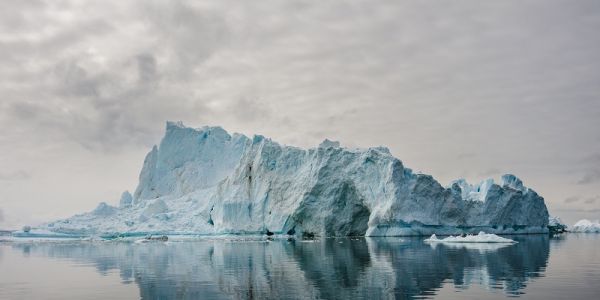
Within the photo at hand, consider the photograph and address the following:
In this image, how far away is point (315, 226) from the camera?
49125 mm

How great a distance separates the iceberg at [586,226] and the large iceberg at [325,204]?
21548 mm

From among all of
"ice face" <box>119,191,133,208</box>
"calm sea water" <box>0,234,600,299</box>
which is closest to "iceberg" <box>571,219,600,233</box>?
"ice face" <box>119,191,133,208</box>

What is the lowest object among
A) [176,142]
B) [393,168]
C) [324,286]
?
[324,286]

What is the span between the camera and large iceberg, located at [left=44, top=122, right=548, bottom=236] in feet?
150

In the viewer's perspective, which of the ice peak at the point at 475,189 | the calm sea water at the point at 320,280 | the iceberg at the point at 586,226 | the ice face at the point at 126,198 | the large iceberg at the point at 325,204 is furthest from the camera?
the iceberg at the point at 586,226

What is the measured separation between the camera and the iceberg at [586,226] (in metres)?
75.3

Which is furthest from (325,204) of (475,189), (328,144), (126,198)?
(126,198)

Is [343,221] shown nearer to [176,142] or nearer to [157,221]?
[157,221]

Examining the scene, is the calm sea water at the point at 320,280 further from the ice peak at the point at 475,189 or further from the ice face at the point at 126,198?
the ice face at the point at 126,198

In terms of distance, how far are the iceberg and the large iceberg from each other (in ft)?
70.7

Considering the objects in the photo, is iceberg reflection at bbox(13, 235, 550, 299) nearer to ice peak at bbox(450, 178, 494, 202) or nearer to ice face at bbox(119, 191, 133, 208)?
ice peak at bbox(450, 178, 494, 202)

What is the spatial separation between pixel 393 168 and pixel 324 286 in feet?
108

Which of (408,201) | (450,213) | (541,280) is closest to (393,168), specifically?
(408,201)

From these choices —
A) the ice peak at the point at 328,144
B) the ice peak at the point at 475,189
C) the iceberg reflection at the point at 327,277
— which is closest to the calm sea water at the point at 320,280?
the iceberg reflection at the point at 327,277
